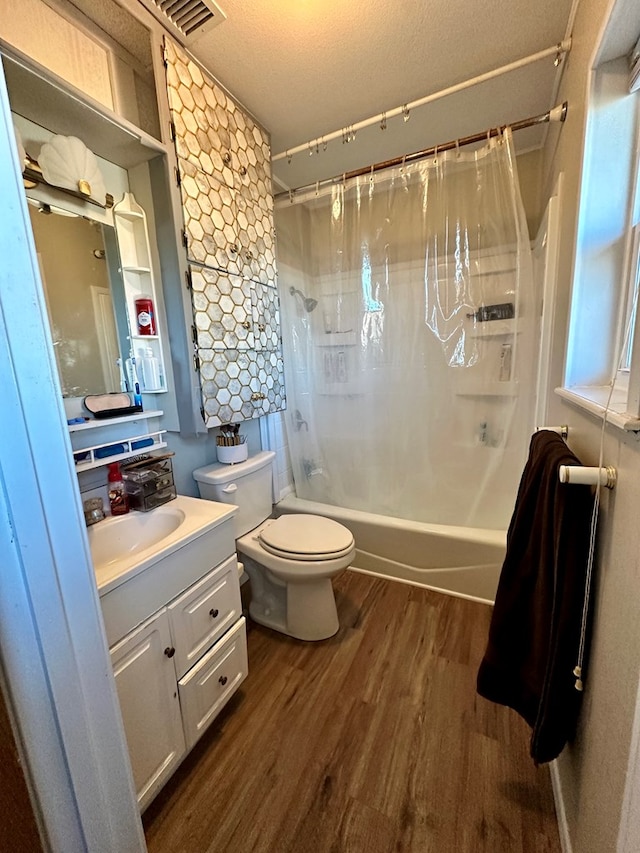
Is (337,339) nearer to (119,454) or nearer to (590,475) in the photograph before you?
(119,454)

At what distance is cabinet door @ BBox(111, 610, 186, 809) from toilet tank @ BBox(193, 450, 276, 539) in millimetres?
598

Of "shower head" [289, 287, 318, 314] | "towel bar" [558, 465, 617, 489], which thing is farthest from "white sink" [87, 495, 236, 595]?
"shower head" [289, 287, 318, 314]

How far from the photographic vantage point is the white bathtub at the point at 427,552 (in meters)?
1.75

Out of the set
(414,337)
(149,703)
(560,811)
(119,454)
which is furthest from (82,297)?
(560,811)

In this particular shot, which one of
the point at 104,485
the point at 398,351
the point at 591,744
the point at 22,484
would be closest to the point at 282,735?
the point at 591,744

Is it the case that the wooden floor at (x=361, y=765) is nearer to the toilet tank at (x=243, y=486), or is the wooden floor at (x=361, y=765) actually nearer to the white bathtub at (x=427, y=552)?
the white bathtub at (x=427, y=552)

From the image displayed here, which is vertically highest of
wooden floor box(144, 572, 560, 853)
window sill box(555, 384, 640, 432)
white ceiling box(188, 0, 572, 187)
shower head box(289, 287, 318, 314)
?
white ceiling box(188, 0, 572, 187)

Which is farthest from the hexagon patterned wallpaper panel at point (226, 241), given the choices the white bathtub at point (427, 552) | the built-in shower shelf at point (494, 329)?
the built-in shower shelf at point (494, 329)

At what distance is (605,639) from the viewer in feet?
2.10

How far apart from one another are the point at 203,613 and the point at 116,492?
0.52 m

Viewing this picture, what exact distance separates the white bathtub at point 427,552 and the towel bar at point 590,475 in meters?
1.21

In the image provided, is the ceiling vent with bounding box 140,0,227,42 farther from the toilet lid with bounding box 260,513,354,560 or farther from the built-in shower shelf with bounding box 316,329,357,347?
the toilet lid with bounding box 260,513,354,560

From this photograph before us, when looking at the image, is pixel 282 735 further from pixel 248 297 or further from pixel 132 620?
pixel 248 297

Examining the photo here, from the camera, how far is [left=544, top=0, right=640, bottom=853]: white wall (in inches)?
21.1
